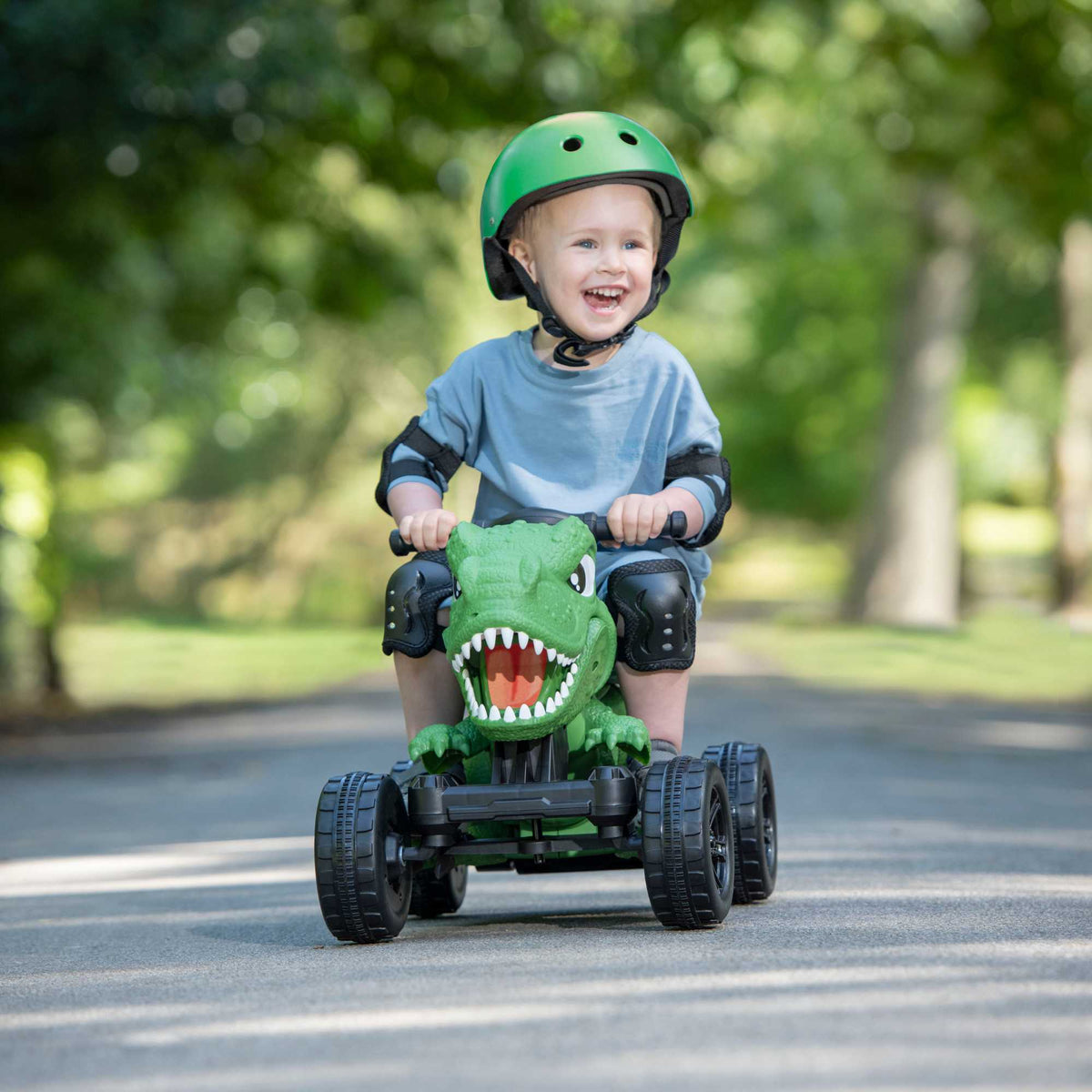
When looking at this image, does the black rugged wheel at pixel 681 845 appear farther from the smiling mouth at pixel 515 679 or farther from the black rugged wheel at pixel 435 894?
the black rugged wheel at pixel 435 894

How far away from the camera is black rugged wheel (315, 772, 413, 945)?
14.4ft

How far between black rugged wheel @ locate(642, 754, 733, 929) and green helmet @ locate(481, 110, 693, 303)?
4.19ft

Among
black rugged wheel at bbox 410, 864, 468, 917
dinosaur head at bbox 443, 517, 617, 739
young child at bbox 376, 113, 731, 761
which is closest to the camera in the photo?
dinosaur head at bbox 443, 517, 617, 739

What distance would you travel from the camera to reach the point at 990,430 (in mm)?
40781

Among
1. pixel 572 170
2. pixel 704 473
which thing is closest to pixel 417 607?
pixel 704 473

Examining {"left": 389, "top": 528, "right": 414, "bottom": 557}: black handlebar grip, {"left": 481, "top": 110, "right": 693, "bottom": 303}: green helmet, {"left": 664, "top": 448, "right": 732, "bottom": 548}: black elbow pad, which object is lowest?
{"left": 389, "top": 528, "right": 414, "bottom": 557}: black handlebar grip

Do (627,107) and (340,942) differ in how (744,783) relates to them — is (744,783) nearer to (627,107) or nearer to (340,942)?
(340,942)

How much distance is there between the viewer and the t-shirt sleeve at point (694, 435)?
4898 mm

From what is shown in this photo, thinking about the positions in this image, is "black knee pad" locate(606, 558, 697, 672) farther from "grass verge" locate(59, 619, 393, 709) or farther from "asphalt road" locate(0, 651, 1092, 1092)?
"grass verge" locate(59, 619, 393, 709)

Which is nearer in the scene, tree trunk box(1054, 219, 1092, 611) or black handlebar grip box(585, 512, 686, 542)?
black handlebar grip box(585, 512, 686, 542)

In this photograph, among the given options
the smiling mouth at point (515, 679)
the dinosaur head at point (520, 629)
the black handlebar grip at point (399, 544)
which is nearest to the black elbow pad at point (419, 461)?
the black handlebar grip at point (399, 544)

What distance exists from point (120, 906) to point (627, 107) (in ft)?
34.7

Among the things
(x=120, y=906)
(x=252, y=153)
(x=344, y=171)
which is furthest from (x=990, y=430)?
(x=120, y=906)

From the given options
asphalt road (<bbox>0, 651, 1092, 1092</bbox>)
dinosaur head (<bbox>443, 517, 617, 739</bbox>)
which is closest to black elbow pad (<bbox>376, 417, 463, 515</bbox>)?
dinosaur head (<bbox>443, 517, 617, 739</bbox>)
